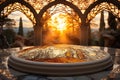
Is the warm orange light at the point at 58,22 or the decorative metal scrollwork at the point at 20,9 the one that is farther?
the warm orange light at the point at 58,22

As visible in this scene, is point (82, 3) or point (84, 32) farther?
point (82, 3)

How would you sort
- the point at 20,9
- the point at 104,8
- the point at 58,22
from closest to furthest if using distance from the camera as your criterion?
the point at 104,8, the point at 20,9, the point at 58,22

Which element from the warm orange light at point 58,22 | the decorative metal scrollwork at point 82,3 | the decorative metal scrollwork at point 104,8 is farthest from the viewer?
the warm orange light at point 58,22

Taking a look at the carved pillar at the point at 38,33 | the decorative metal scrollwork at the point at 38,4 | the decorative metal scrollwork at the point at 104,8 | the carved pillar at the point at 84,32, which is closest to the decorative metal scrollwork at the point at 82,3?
the decorative metal scrollwork at the point at 104,8

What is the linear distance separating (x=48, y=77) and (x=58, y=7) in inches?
212

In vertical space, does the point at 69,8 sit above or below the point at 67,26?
above

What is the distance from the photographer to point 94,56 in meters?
4.43

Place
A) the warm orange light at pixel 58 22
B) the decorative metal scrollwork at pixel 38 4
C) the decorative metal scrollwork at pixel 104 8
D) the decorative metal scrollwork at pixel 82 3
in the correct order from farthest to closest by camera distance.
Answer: the warm orange light at pixel 58 22 → the decorative metal scrollwork at pixel 38 4 → the decorative metal scrollwork at pixel 82 3 → the decorative metal scrollwork at pixel 104 8

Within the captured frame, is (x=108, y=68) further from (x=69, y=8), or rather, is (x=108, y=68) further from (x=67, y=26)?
(x=67, y=26)

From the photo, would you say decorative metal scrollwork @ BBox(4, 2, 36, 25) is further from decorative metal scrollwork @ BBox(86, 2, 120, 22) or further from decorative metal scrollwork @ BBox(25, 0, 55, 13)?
decorative metal scrollwork @ BBox(86, 2, 120, 22)

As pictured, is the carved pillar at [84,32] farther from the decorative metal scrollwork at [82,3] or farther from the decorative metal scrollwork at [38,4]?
the decorative metal scrollwork at [38,4]

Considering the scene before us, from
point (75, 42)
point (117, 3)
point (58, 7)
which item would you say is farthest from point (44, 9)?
point (75, 42)

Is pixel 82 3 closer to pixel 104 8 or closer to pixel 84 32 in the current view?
pixel 104 8

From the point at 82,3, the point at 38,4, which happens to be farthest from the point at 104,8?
the point at 38,4
